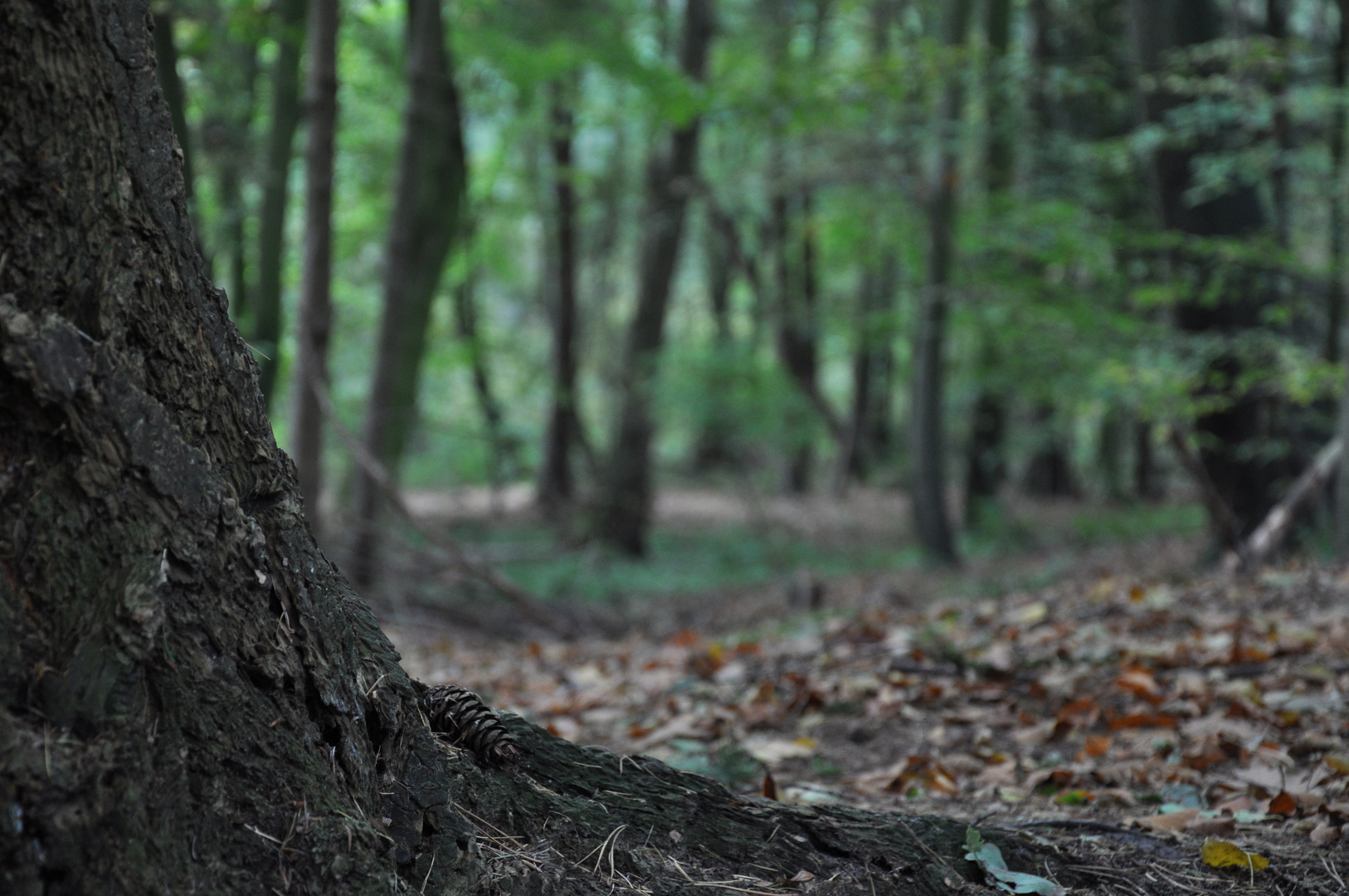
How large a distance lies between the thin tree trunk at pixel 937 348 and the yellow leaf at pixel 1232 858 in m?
8.84

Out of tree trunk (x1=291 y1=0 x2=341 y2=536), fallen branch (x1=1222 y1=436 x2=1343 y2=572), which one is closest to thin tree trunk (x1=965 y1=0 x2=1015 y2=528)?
fallen branch (x1=1222 y1=436 x2=1343 y2=572)

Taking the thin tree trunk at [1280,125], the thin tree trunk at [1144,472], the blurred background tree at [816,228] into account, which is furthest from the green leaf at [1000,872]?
the thin tree trunk at [1144,472]

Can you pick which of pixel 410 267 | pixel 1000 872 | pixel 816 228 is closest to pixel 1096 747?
pixel 1000 872

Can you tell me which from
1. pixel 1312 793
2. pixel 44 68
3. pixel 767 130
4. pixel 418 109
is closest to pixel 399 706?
pixel 44 68

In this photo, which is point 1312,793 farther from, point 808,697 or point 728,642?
point 728,642

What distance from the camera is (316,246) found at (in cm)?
666

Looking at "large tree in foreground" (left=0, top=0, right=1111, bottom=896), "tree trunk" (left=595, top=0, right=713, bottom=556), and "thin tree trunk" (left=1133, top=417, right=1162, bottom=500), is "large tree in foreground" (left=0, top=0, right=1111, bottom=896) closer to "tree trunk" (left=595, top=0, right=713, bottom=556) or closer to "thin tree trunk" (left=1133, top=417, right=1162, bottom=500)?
"tree trunk" (left=595, top=0, right=713, bottom=556)

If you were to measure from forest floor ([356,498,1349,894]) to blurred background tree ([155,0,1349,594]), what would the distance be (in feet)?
7.09

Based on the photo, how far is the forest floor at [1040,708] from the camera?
2602 millimetres

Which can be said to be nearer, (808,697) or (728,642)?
(808,697)

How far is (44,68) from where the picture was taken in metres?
1.46

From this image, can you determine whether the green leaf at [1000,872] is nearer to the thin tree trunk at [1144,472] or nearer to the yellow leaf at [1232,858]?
the yellow leaf at [1232,858]

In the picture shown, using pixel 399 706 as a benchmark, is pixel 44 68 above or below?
above

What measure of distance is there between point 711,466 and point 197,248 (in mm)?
18886
